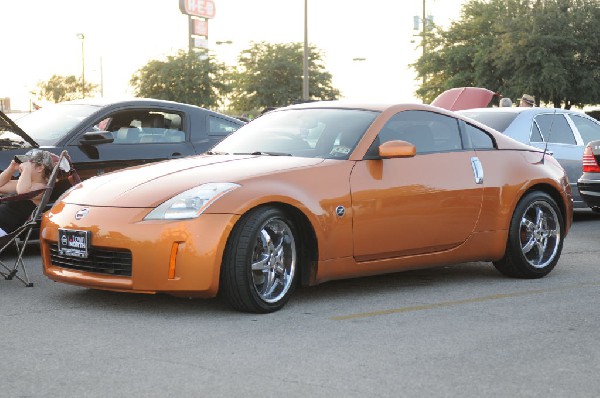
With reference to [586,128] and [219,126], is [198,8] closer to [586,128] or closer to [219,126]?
[586,128]

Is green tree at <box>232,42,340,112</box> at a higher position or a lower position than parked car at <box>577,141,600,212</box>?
higher

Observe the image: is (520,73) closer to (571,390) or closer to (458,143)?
(458,143)

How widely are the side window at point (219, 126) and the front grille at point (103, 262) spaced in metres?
4.85

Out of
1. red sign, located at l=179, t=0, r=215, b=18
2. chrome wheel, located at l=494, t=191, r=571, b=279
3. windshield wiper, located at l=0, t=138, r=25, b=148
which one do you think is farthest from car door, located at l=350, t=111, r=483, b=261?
red sign, located at l=179, t=0, r=215, b=18

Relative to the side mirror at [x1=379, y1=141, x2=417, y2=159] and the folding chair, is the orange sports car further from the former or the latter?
the folding chair

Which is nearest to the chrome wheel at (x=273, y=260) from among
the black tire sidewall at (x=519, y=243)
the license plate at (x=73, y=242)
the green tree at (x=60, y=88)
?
the license plate at (x=73, y=242)

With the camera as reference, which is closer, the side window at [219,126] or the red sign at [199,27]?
the side window at [219,126]

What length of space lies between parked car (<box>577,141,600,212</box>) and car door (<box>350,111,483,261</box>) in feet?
13.0

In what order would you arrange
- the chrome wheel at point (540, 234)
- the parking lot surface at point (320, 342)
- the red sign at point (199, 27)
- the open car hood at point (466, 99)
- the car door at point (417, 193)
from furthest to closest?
the red sign at point (199, 27)
the open car hood at point (466, 99)
the chrome wheel at point (540, 234)
the car door at point (417, 193)
the parking lot surface at point (320, 342)

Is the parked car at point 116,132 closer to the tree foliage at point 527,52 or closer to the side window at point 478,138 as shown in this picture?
the side window at point 478,138

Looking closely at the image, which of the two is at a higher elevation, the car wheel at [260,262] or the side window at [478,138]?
the side window at [478,138]

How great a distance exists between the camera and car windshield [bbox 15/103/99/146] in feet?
35.5

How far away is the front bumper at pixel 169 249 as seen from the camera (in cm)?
670

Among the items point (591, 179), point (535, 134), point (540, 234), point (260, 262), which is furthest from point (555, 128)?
point (260, 262)
